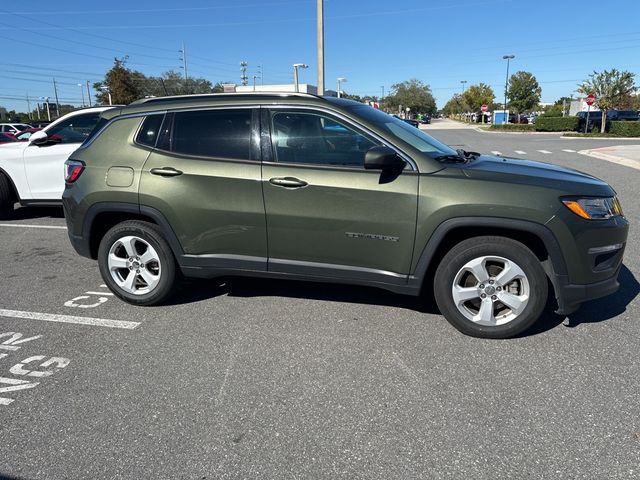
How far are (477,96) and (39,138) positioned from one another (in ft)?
332

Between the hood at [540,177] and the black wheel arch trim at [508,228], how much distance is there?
30 centimetres

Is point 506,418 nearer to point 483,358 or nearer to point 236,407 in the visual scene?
point 483,358

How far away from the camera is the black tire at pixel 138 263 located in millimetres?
4211

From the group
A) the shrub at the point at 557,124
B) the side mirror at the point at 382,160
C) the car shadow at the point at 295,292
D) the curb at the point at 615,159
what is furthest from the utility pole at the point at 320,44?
the shrub at the point at 557,124

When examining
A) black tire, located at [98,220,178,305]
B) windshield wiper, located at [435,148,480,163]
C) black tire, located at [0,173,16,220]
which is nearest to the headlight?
windshield wiper, located at [435,148,480,163]

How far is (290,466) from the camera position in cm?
240

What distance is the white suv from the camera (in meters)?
7.54

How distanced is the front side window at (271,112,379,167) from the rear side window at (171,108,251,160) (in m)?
0.26

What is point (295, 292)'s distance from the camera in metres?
4.71

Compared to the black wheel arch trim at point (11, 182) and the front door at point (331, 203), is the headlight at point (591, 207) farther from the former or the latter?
the black wheel arch trim at point (11, 182)

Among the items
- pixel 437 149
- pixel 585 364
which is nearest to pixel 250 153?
pixel 437 149

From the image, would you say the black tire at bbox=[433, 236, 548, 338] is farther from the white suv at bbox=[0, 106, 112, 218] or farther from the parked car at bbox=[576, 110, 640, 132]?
the parked car at bbox=[576, 110, 640, 132]

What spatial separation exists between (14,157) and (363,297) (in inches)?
248

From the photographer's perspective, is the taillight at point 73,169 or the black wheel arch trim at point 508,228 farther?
the taillight at point 73,169
